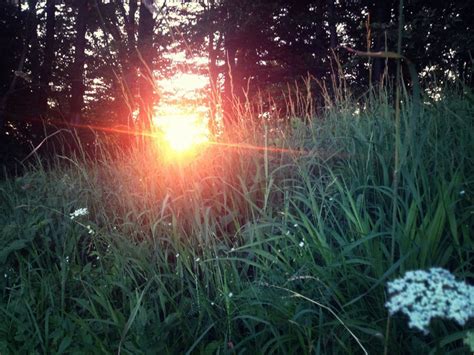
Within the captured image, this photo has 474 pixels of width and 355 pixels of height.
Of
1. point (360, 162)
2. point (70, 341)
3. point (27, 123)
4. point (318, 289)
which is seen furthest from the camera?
point (27, 123)

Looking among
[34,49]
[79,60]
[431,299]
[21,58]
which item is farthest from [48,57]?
[431,299]

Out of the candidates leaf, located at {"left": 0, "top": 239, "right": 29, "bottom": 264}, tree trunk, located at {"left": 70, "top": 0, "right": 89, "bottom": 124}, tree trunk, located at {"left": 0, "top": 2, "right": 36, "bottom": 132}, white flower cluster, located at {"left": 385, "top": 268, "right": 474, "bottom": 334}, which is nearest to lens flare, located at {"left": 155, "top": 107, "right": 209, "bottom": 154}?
leaf, located at {"left": 0, "top": 239, "right": 29, "bottom": 264}

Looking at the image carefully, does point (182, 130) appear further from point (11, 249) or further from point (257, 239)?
point (257, 239)

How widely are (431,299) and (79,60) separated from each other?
16040 mm

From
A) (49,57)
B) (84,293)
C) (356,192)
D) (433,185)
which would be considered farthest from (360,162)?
(49,57)

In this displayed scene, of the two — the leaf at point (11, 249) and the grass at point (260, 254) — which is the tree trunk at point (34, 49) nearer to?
the leaf at point (11, 249)

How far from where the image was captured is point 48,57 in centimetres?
1538

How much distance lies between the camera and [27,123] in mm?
13336

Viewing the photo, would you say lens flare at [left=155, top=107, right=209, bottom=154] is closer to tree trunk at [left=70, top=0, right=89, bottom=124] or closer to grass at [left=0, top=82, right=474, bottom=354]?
grass at [left=0, top=82, right=474, bottom=354]

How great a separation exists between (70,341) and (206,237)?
81cm

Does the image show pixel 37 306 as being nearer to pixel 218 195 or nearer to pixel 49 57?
pixel 218 195

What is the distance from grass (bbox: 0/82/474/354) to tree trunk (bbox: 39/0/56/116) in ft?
39.3

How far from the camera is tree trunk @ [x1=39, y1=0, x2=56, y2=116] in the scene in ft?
45.9

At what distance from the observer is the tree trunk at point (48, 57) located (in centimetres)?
1400
